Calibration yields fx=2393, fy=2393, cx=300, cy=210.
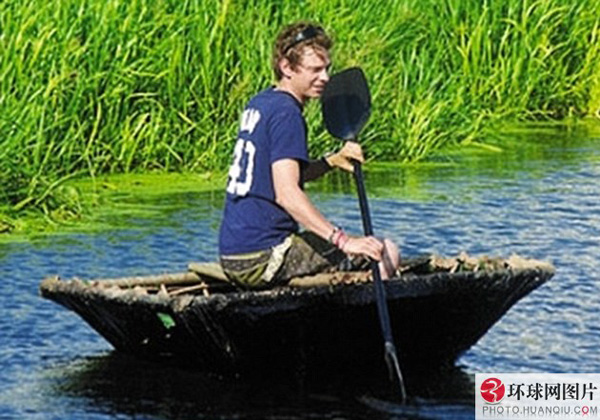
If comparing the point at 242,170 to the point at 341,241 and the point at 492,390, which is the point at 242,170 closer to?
the point at 341,241

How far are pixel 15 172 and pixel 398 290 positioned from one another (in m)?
3.64

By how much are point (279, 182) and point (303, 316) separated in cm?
53

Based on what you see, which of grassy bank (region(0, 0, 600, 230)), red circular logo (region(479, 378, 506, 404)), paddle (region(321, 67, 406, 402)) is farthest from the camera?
grassy bank (region(0, 0, 600, 230))

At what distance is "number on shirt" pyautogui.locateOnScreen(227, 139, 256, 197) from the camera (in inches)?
363

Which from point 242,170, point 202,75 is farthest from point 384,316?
point 202,75

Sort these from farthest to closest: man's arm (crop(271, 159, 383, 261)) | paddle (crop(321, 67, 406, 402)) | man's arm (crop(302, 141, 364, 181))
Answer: paddle (crop(321, 67, 406, 402)), man's arm (crop(302, 141, 364, 181)), man's arm (crop(271, 159, 383, 261))

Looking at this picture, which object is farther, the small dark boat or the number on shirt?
the number on shirt

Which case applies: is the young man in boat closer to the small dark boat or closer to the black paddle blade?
the small dark boat

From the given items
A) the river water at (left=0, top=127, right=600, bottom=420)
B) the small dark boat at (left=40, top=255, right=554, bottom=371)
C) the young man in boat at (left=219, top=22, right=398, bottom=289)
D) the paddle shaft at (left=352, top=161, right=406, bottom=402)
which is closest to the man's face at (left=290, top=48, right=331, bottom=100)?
the young man in boat at (left=219, top=22, right=398, bottom=289)

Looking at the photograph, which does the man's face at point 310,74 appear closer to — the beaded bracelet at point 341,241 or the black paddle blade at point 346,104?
the black paddle blade at point 346,104

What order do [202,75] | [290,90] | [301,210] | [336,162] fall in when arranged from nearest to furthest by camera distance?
[301,210], [290,90], [336,162], [202,75]

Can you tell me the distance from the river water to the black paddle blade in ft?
3.34

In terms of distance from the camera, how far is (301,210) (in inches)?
356

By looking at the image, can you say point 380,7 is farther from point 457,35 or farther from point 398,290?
point 398,290
